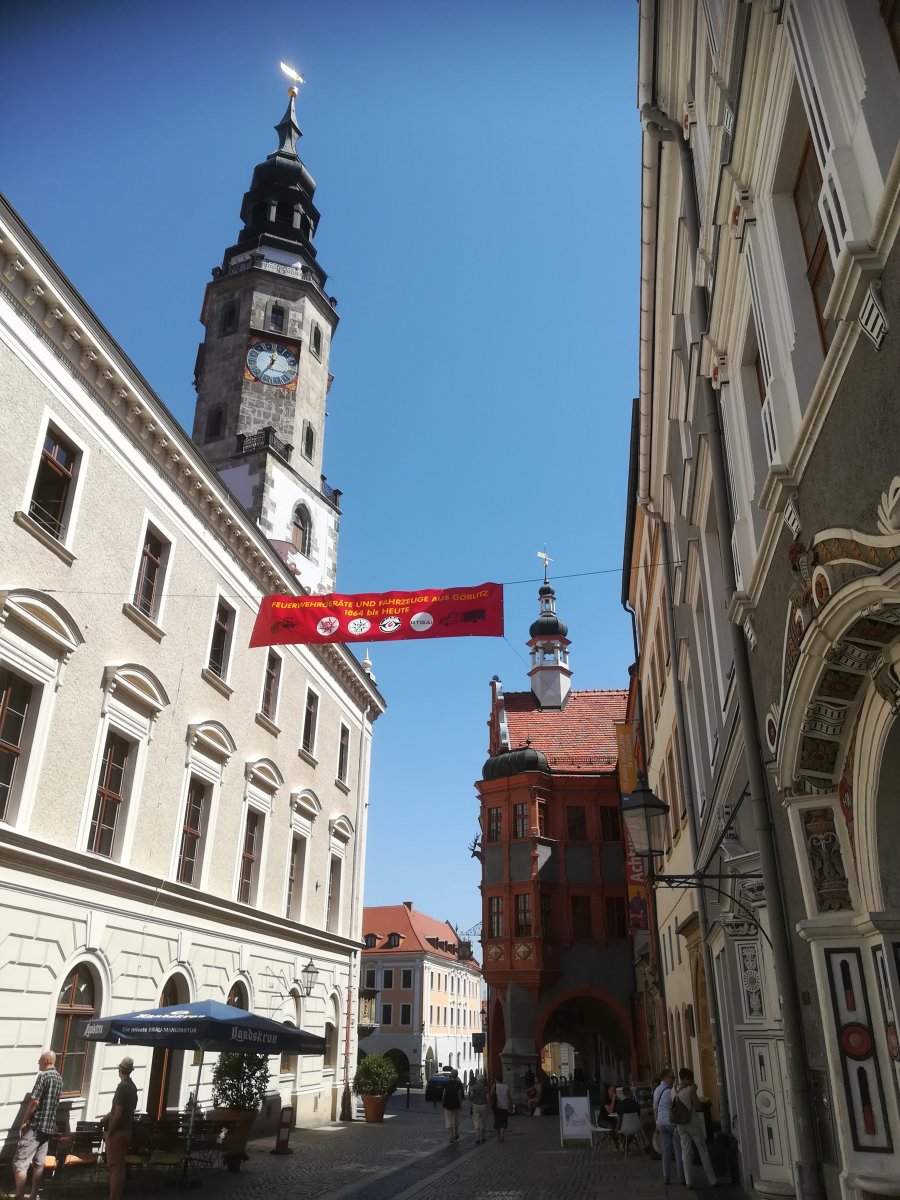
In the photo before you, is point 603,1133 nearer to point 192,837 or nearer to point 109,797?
point 192,837

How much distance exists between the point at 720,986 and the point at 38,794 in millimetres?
10557

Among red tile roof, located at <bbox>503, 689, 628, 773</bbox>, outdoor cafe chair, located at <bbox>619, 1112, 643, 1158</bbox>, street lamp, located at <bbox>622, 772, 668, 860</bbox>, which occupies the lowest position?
outdoor cafe chair, located at <bbox>619, 1112, 643, 1158</bbox>

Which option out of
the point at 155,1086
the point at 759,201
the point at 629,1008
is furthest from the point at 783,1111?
the point at 629,1008

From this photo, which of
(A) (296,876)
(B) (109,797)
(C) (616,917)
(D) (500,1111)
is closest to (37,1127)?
(B) (109,797)

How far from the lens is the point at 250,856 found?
73.1 feet

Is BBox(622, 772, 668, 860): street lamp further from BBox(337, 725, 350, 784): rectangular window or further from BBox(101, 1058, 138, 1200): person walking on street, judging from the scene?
BBox(337, 725, 350, 784): rectangular window

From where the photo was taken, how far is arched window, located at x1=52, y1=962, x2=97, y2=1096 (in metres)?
14.3

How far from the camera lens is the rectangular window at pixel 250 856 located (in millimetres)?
21906

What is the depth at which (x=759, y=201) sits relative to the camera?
718cm

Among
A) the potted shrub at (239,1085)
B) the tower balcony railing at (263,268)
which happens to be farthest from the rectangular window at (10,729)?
the tower balcony railing at (263,268)

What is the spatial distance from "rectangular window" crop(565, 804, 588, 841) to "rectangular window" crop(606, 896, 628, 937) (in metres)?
3.00

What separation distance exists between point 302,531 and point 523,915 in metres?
19.5

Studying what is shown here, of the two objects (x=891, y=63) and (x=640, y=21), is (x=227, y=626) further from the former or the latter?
(x=891, y=63)

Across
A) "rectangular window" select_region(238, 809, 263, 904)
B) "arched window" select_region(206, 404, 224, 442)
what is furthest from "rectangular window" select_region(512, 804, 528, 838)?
"arched window" select_region(206, 404, 224, 442)
